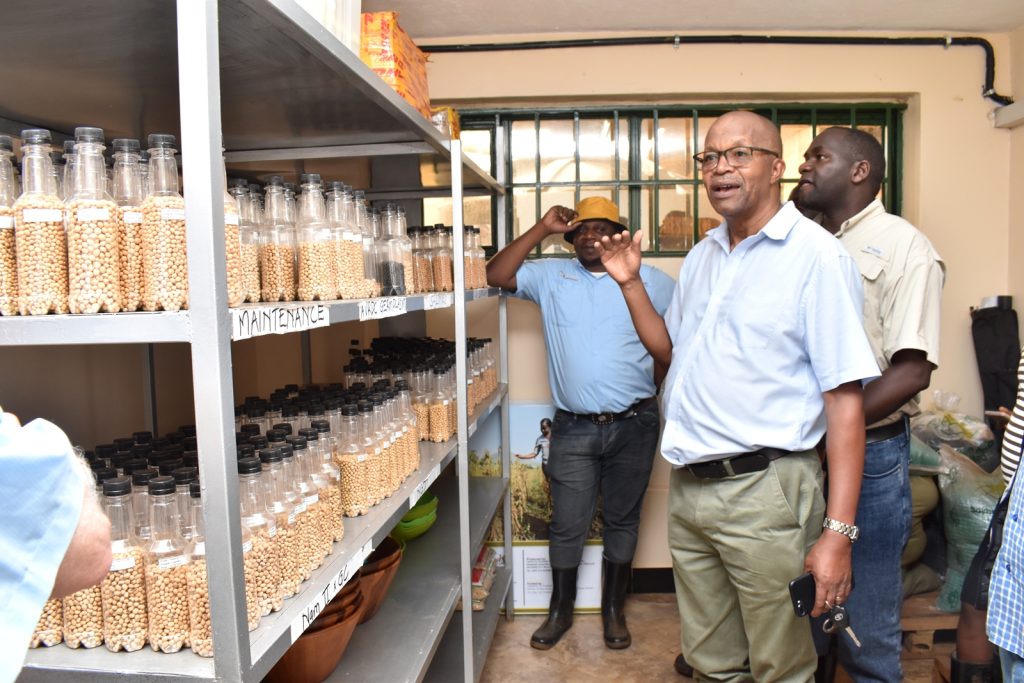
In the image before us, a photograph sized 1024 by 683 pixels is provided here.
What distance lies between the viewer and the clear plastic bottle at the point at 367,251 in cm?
179

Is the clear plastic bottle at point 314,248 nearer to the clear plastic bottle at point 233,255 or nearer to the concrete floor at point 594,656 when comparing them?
the clear plastic bottle at point 233,255

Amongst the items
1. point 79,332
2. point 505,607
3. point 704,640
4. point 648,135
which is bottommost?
point 505,607

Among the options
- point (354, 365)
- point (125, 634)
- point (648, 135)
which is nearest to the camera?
point (125, 634)

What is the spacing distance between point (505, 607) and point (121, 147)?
2997mm

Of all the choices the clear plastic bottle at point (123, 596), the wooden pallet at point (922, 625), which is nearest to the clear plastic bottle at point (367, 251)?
the clear plastic bottle at point (123, 596)

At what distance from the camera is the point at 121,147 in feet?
3.58

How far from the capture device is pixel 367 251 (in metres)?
1.87

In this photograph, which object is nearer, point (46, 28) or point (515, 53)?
point (46, 28)

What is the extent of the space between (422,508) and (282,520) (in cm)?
157

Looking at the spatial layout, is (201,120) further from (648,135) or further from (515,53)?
(648,135)

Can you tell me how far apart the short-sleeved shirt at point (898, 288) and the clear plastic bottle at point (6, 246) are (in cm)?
209

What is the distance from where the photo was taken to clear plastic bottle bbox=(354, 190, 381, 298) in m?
1.79

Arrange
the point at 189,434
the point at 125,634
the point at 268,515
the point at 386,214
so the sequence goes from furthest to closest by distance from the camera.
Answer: the point at 386,214 → the point at 189,434 → the point at 268,515 → the point at 125,634

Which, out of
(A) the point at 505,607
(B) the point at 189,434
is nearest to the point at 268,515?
(B) the point at 189,434
